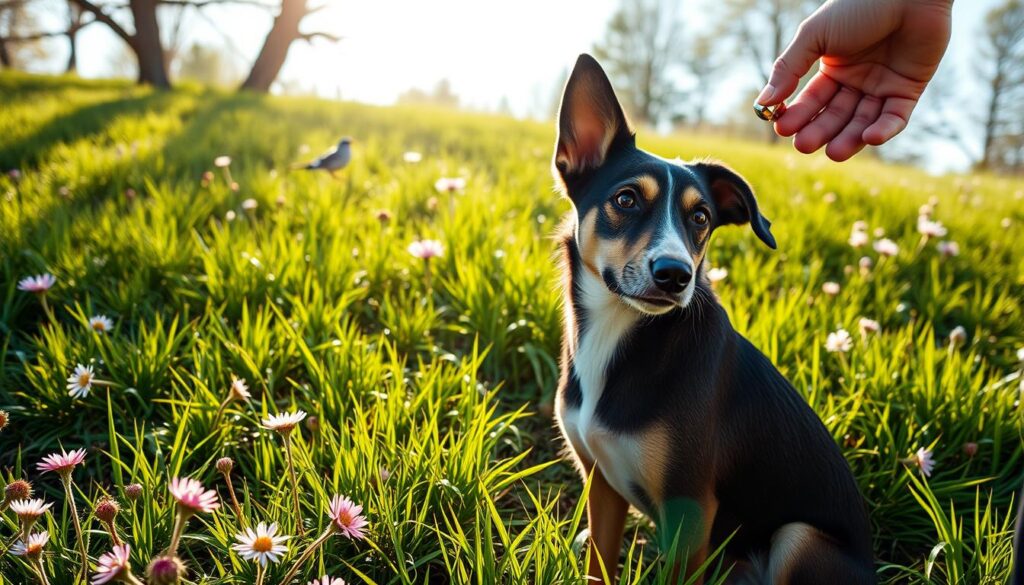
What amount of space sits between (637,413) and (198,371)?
175 cm

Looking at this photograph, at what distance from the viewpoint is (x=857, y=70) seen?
Result: 2.61 metres

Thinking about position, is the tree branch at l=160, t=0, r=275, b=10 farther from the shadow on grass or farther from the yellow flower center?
the yellow flower center

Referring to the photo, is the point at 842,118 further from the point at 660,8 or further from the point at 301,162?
the point at 660,8

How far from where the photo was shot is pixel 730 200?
2.41 m

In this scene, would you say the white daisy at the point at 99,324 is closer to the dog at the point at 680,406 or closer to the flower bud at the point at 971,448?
the dog at the point at 680,406

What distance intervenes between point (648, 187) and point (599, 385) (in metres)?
0.67

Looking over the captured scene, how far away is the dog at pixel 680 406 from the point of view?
6.20ft

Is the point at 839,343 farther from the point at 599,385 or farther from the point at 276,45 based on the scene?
the point at 276,45

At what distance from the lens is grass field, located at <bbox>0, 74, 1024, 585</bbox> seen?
1985 mm

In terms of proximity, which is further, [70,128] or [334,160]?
[70,128]

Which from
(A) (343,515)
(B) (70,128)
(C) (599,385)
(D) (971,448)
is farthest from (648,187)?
(B) (70,128)

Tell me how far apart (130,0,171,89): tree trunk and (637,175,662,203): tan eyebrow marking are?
18.3 m

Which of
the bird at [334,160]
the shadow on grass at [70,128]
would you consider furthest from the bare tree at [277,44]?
the bird at [334,160]

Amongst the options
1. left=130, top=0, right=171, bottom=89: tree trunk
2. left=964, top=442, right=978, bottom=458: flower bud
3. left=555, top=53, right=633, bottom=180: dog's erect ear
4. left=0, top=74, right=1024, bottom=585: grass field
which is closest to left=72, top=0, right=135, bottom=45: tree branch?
left=130, top=0, right=171, bottom=89: tree trunk
